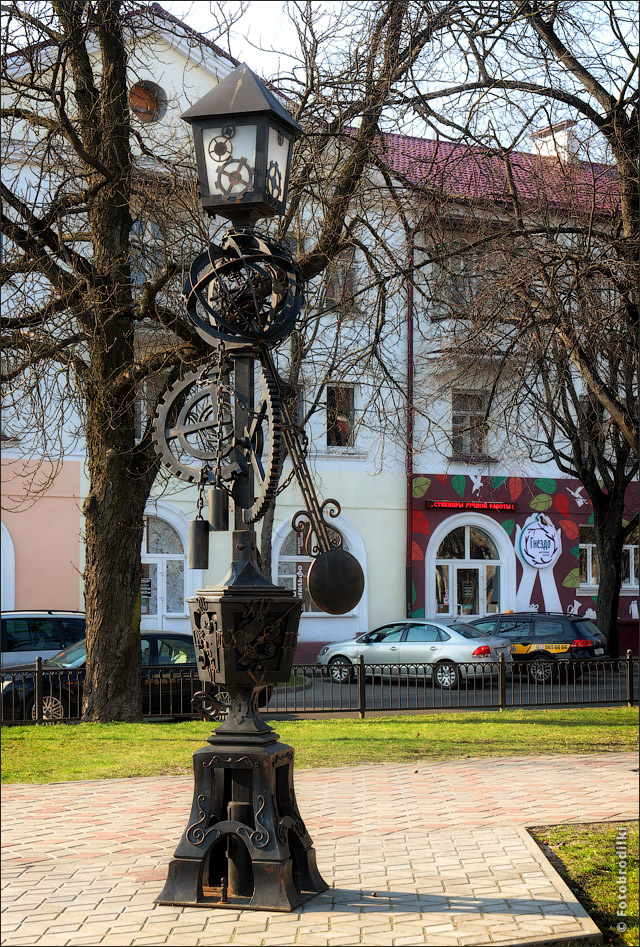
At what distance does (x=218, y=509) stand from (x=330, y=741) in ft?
24.5

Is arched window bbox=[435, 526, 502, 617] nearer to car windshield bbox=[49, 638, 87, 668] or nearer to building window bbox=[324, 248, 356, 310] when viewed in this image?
building window bbox=[324, 248, 356, 310]

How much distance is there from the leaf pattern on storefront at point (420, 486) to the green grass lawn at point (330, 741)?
13.9 meters

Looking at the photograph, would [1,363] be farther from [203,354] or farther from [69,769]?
[69,769]

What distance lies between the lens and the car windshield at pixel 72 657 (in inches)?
622

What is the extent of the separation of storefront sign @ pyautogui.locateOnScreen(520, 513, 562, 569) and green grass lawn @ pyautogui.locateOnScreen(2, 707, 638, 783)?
15137 mm

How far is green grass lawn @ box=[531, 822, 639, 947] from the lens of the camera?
5547mm

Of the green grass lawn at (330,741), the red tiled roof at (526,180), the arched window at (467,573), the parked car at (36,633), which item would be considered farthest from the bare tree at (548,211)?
the arched window at (467,573)

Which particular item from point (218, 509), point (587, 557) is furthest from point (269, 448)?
point (587, 557)

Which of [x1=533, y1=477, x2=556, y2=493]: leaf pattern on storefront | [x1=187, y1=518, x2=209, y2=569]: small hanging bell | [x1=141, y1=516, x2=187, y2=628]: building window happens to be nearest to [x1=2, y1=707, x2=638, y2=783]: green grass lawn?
[x1=187, y1=518, x2=209, y2=569]: small hanging bell

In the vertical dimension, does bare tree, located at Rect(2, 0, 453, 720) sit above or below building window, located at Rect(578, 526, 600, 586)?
above

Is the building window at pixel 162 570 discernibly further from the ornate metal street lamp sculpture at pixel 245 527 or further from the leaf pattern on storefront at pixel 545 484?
the ornate metal street lamp sculpture at pixel 245 527

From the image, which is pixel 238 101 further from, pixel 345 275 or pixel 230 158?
pixel 345 275

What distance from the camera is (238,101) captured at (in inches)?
231

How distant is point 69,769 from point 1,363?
4.96 metres
